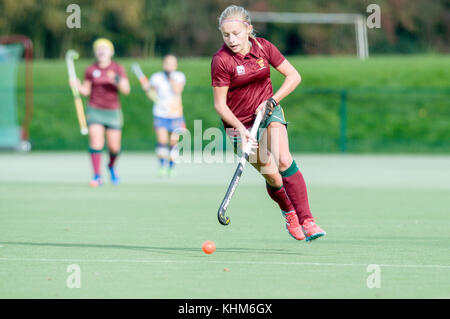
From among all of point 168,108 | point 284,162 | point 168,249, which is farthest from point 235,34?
point 168,108

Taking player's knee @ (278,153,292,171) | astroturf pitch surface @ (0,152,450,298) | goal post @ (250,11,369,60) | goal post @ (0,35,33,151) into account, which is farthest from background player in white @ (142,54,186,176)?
goal post @ (250,11,369,60)

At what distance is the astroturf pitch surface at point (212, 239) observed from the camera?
5.64 meters

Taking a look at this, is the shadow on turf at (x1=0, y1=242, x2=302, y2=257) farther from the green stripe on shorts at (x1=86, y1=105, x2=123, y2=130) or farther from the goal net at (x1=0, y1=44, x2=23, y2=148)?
the goal net at (x1=0, y1=44, x2=23, y2=148)

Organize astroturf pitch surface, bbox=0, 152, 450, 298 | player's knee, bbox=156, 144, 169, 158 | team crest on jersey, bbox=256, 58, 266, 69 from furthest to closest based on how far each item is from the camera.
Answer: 1. player's knee, bbox=156, 144, 169, 158
2. team crest on jersey, bbox=256, 58, 266, 69
3. astroturf pitch surface, bbox=0, 152, 450, 298

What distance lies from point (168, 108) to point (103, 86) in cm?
270

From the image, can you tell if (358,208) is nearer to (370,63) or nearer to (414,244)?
(414,244)

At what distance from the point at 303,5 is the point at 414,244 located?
30987mm

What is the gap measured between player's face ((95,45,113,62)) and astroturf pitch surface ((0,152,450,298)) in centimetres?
180

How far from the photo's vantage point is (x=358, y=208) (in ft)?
35.5

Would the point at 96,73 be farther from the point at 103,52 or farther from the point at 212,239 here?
the point at 212,239

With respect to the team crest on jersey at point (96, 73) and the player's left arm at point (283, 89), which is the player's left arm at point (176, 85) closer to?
the team crest on jersey at point (96, 73)

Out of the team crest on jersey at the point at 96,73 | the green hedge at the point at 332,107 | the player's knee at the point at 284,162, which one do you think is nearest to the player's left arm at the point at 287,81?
the player's knee at the point at 284,162

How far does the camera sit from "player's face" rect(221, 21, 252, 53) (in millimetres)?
7145

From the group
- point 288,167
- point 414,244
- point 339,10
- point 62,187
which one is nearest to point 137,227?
point 288,167
